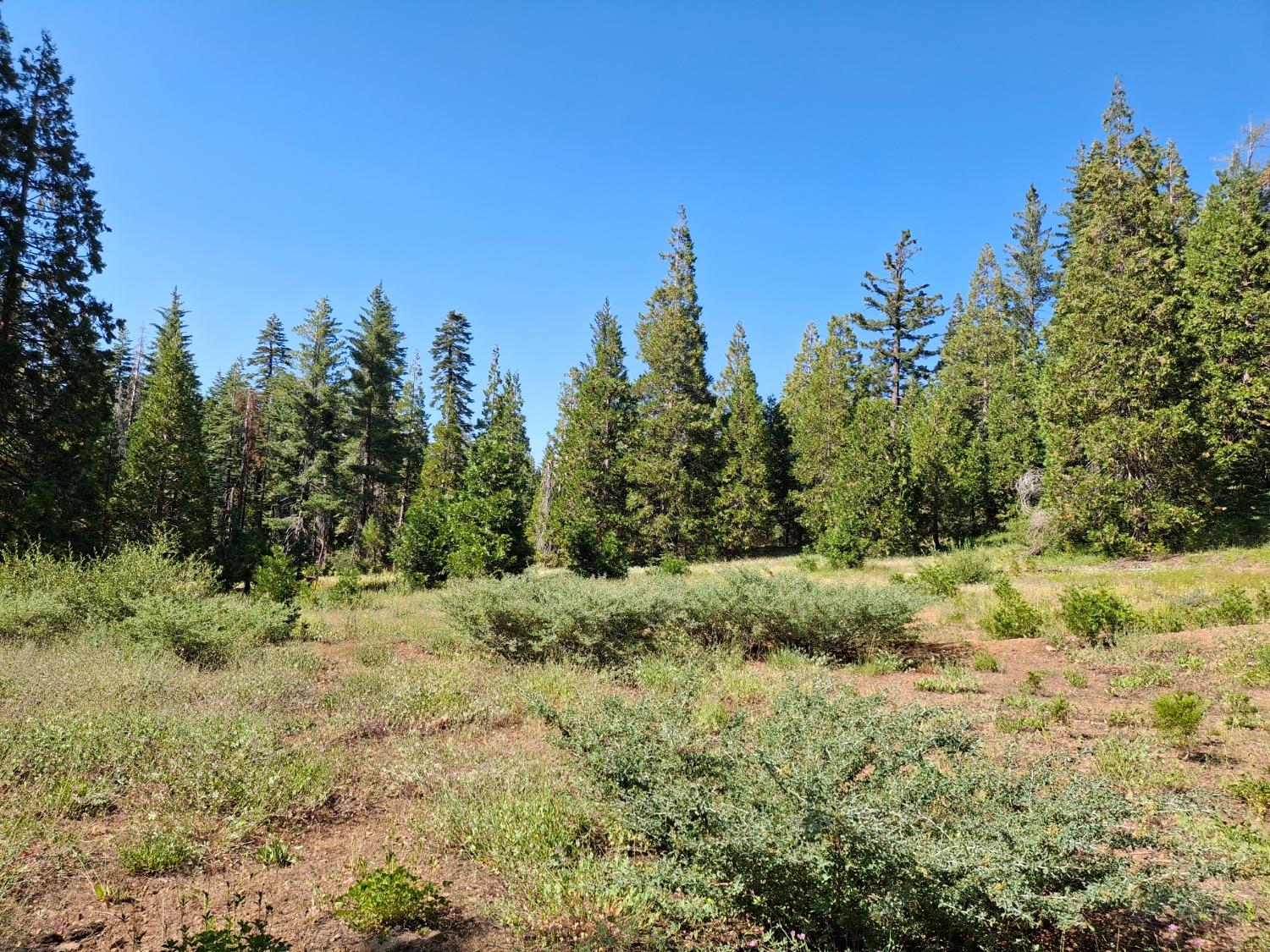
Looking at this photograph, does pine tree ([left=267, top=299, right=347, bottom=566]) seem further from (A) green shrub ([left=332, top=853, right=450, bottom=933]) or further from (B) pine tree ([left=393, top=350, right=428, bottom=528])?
(A) green shrub ([left=332, top=853, right=450, bottom=933])

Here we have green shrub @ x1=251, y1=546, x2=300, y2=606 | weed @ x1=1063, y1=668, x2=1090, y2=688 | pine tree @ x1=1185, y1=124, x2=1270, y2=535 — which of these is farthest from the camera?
pine tree @ x1=1185, y1=124, x2=1270, y2=535

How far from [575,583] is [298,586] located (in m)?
8.93

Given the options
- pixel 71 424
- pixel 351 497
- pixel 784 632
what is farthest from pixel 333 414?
pixel 784 632

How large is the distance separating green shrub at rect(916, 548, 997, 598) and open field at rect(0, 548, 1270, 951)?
5139 mm

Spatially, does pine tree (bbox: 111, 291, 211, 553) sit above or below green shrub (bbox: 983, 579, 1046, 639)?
above

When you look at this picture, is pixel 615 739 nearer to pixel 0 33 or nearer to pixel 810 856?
pixel 810 856

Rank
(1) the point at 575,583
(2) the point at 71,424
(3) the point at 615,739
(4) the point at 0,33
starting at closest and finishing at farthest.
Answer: (3) the point at 615,739 → (1) the point at 575,583 → (4) the point at 0,33 → (2) the point at 71,424

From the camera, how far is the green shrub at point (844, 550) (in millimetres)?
20188

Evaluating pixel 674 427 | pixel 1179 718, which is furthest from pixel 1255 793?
pixel 674 427

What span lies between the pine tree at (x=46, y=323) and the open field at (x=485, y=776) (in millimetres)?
8464

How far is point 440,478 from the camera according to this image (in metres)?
26.0

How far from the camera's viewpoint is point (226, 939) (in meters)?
2.19

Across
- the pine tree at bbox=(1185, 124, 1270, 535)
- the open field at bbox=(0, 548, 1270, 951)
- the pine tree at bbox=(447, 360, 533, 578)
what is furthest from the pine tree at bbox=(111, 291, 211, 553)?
the pine tree at bbox=(1185, 124, 1270, 535)

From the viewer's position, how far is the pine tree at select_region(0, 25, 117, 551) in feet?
42.2
